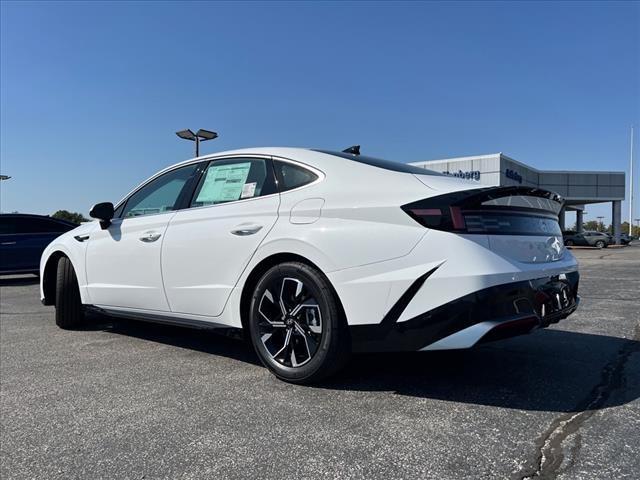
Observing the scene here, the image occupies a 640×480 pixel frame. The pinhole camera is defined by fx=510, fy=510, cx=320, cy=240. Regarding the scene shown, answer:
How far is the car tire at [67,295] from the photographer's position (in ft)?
16.9

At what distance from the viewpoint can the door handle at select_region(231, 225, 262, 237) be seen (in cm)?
338

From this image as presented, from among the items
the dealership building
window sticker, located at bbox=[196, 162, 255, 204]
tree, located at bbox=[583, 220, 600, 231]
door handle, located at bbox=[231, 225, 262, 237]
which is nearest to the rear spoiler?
door handle, located at bbox=[231, 225, 262, 237]

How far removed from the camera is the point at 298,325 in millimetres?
3139

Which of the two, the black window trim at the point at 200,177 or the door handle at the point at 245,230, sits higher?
the black window trim at the point at 200,177

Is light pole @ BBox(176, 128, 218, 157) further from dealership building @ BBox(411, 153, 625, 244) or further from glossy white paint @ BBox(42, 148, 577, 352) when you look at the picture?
dealership building @ BBox(411, 153, 625, 244)

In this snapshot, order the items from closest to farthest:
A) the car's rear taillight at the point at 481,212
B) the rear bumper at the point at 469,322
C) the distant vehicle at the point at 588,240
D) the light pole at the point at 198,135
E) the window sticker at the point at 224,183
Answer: the rear bumper at the point at 469,322 < the car's rear taillight at the point at 481,212 < the window sticker at the point at 224,183 < the light pole at the point at 198,135 < the distant vehicle at the point at 588,240

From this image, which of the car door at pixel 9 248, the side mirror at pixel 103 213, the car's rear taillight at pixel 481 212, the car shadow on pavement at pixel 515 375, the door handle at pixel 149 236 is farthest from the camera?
the car door at pixel 9 248

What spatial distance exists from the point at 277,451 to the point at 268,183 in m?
1.84

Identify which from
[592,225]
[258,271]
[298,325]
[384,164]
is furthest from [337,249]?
[592,225]

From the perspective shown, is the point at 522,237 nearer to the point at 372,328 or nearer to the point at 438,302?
the point at 438,302

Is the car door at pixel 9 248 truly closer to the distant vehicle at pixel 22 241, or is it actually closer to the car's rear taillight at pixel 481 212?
the distant vehicle at pixel 22 241

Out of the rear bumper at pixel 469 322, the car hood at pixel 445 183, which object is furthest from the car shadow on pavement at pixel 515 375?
the car hood at pixel 445 183

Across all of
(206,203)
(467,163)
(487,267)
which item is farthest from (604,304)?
(467,163)

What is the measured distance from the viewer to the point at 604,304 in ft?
22.0
